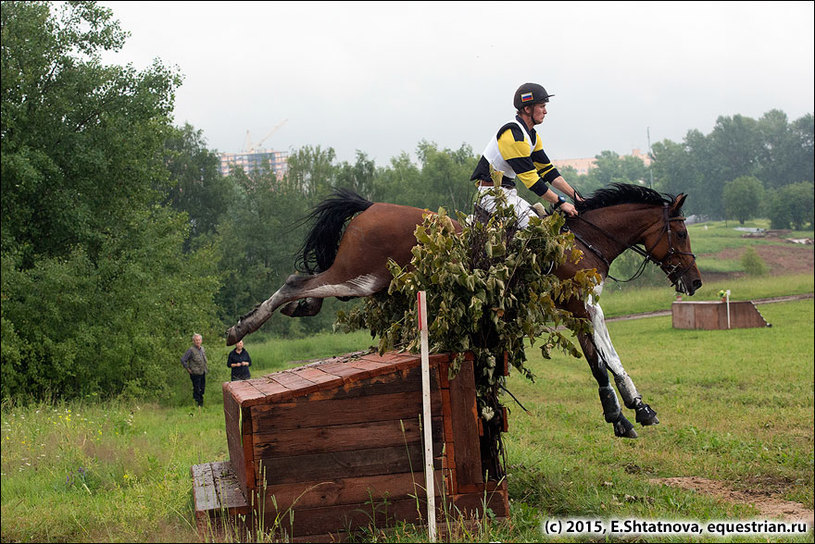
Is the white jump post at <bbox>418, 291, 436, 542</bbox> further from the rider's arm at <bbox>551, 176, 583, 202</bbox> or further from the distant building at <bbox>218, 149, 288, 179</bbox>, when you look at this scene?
the distant building at <bbox>218, 149, 288, 179</bbox>

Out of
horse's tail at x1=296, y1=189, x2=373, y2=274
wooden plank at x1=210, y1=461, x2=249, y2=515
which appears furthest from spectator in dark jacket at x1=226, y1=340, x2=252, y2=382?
→ wooden plank at x1=210, y1=461, x2=249, y2=515

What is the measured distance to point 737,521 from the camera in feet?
17.5

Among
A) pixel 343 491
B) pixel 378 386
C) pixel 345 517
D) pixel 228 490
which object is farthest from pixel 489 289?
pixel 228 490

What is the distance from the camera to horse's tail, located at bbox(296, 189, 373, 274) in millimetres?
6891

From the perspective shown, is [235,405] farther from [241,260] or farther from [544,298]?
[241,260]

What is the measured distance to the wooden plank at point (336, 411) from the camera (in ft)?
16.1

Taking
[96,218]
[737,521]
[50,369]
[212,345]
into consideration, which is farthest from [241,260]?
[737,521]

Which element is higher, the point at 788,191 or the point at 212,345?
the point at 788,191

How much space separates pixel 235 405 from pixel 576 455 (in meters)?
4.29

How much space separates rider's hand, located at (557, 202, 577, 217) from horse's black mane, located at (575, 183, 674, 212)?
21 centimetres

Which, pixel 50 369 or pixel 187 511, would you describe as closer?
pixel 187 511

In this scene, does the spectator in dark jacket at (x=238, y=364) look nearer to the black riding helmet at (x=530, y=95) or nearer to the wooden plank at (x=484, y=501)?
the black riding helmet at (x=530, y=95)

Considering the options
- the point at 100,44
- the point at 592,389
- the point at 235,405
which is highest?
the point at 100,44

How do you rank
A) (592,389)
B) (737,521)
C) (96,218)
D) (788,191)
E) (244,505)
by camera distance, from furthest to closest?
(788,191) → (96,218) → (592,389) → (737,521) → (244,505)
